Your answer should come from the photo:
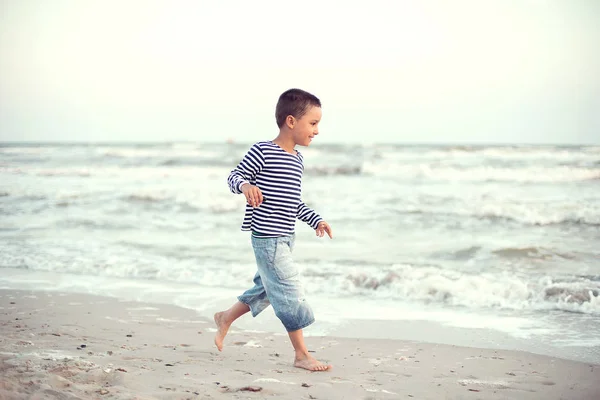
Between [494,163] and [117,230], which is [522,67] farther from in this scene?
[117,230]

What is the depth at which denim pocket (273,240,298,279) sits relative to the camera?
122 inches

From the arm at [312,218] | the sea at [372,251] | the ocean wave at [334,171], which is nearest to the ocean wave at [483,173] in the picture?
the sea at [372,251]

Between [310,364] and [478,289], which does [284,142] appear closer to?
[310,364]

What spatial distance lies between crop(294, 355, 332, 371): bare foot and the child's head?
1193 mm

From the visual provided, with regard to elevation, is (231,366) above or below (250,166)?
below

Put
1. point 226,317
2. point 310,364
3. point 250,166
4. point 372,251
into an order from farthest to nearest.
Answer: point 372,251, point 226,317, point 310,364, point 250,166

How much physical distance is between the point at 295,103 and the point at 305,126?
0.13 metres

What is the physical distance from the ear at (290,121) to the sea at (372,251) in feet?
5.61

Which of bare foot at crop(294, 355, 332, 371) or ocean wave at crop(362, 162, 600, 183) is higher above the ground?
ocean wave at crop(362, 162, 600, 183)

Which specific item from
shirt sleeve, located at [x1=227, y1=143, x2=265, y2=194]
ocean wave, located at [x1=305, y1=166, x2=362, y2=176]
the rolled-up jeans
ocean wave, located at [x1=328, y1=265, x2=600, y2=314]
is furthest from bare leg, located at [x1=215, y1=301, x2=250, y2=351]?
ocean wave, located at [x1=305, y1=166, x2=362, y2=176]

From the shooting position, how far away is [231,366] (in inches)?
124

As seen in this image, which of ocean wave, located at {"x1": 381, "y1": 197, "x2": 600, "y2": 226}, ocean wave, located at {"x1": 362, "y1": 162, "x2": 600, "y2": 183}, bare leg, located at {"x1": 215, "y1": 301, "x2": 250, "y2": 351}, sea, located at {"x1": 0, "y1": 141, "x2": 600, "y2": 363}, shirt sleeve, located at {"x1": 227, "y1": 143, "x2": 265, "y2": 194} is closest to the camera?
shirt sleeve, located at {"x1": 227, "y1": 143, "x2": 265, "y2": 194}

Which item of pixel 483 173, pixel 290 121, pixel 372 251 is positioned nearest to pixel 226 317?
pixel 290 121

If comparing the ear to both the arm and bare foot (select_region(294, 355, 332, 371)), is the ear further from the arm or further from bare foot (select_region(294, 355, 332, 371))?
bare foot (select_region(294, 355, 332, 371))
